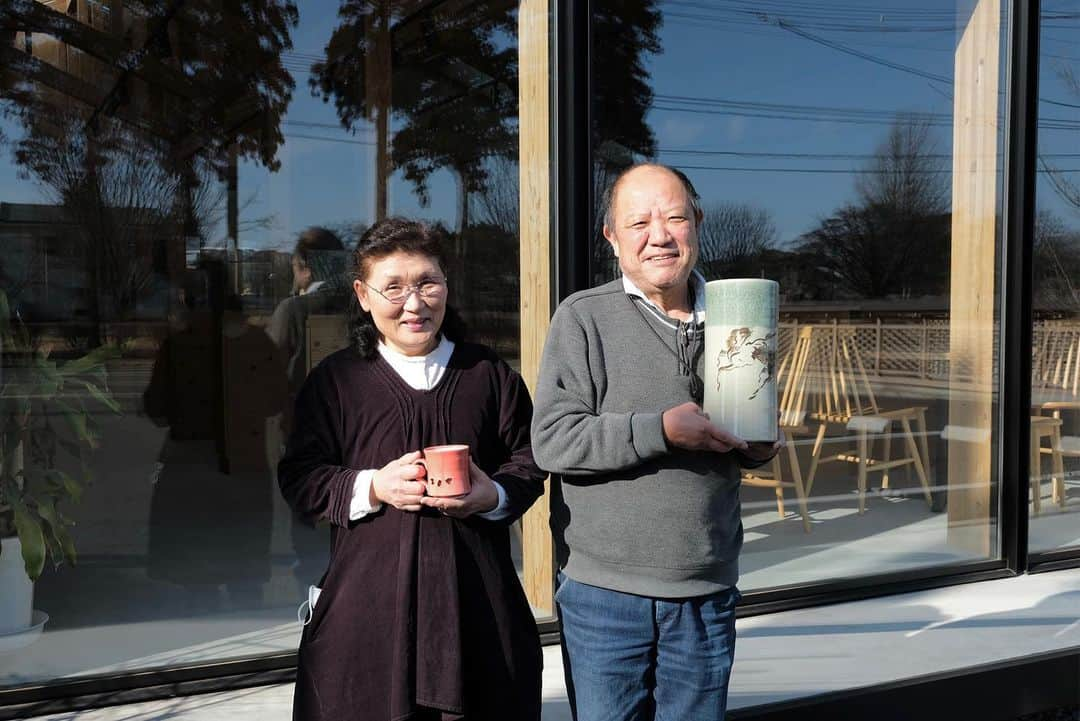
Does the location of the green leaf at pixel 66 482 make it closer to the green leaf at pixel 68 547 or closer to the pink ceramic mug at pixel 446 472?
the green leaf at pixel 68 547

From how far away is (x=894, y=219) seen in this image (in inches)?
148

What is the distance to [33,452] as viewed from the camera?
283 centimetres

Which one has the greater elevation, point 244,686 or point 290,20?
point 290,20

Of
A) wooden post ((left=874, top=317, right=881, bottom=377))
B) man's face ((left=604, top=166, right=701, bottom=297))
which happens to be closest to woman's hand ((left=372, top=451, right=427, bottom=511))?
man's face ((left=604, top=166, right=701, bottom=297))

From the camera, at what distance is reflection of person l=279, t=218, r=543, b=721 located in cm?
141

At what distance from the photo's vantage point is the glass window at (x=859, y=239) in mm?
3434

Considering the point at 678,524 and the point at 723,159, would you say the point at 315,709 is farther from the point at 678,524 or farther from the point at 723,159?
the point at 723,159

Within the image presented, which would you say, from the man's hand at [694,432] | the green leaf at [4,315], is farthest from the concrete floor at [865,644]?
the man's hand at [694,432]

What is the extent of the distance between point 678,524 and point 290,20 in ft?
10.2

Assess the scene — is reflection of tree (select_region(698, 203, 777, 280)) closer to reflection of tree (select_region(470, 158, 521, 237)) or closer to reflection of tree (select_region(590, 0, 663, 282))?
reflection of tree (select_region(590, 0, 663, 282))

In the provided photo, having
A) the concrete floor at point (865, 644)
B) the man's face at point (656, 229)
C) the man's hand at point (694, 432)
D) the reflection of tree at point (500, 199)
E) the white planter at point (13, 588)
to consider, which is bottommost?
the concrete floor at point (865, 644)

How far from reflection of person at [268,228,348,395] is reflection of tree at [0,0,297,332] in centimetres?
28

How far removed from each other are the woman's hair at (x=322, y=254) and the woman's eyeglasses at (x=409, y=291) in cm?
205

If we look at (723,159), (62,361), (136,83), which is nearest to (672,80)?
(723,159)
